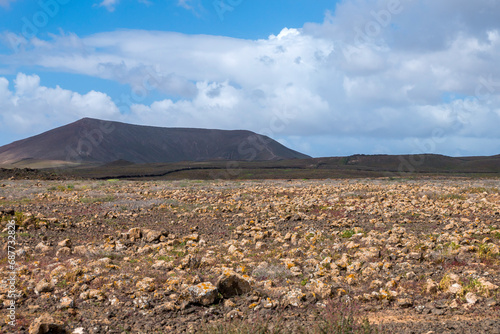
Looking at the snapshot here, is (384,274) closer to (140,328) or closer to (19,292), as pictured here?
(140,328)

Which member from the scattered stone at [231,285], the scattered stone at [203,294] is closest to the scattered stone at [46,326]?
the scattered stone at [203,294]

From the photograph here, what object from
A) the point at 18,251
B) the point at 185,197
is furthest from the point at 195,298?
the point at 185,197

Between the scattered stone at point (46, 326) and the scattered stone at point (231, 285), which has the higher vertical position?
the scattered stone at point (231, 285)

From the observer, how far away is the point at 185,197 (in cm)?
2036

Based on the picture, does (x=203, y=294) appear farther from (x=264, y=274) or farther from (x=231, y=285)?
(x=264, y=274)

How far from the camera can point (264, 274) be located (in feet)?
26.5

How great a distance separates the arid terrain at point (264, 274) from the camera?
19.2 feet

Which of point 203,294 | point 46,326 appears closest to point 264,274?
point 203,294

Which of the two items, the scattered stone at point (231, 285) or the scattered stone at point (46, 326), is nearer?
the scattered stone at point (46, 326)

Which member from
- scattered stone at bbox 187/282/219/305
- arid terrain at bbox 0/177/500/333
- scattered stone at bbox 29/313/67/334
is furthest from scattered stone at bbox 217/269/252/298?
scattered stone at bbox 29/313/67/334

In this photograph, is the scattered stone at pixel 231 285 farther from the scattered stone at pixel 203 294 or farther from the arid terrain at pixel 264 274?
the scattered stone at pixel 203 294

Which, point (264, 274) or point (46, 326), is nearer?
point (46, 326)

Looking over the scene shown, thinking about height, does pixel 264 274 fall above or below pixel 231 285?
below

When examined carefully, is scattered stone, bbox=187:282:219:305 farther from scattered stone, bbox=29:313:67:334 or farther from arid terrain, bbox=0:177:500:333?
scattered stone, bbox=29:313:67:334
